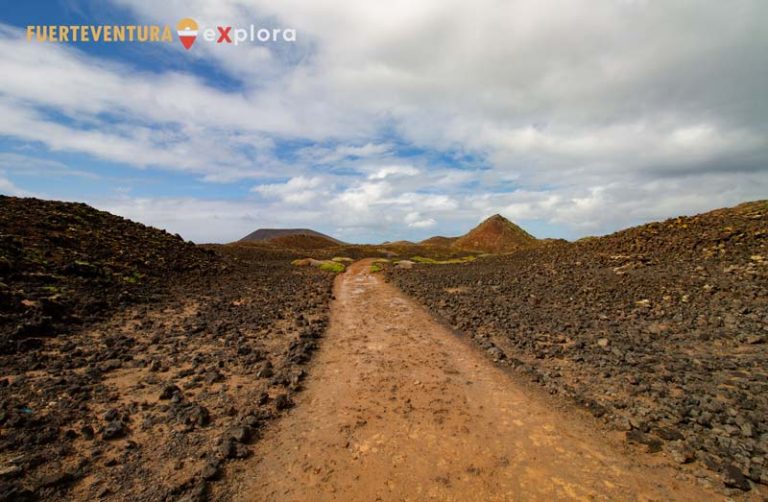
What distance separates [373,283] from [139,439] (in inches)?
910

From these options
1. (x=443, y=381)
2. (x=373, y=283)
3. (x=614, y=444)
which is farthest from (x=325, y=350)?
(x=373, y=283)

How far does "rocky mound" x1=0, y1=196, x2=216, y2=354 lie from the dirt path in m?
8.13

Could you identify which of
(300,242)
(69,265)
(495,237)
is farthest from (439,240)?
(69,265)

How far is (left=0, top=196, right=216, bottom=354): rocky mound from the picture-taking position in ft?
36.7

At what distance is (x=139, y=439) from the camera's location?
624 cm

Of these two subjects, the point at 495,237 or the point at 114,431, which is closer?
the point at 114,431

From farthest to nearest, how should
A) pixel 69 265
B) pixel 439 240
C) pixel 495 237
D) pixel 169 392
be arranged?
pixel 439 240 → pixel 495 237 → pixel 69 265 → pixel 169 392

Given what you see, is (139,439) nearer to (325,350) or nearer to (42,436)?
(42,436)

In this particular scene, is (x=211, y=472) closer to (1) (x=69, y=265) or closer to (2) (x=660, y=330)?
(2) (x=660, y=330)

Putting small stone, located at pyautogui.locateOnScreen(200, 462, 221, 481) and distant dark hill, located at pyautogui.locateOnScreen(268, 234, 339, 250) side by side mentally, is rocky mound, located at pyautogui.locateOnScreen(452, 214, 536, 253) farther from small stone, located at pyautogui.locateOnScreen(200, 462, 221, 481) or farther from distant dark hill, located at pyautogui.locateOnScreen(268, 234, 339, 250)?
small stone, located at pyautogui.locateOnScreen(200, 462, 221, 481)

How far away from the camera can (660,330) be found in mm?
11664

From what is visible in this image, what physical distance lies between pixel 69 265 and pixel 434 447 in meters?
18.1

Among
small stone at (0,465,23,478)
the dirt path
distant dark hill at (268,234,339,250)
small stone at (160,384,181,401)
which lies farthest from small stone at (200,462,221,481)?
distant dark hill at (268,234,339,250)

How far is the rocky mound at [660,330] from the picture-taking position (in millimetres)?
6570
